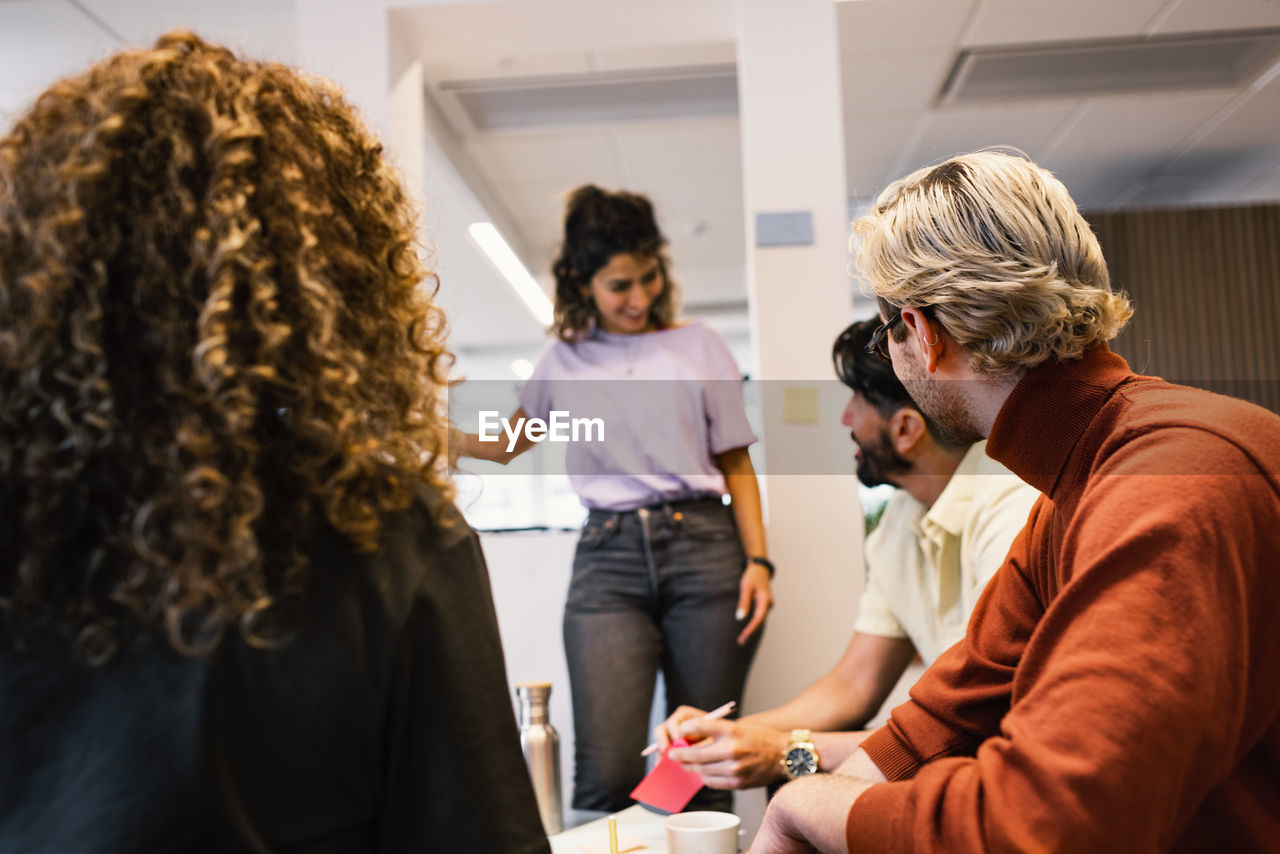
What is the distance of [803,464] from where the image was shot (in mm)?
2514

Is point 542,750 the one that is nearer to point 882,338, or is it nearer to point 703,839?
point 703,839

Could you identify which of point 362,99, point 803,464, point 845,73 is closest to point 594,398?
point 803,464

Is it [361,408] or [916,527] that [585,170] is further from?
[361,408]

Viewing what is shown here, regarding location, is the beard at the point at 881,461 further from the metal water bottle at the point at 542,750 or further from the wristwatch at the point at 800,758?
the metal water bottle at the point at 542,750

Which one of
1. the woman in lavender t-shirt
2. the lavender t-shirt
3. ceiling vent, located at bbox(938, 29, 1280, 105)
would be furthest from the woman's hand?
ceiling vent, located at bbox(938, 29, 1280, 105)

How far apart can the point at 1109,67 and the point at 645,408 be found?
247 cm

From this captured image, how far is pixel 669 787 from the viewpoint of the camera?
3.97ft

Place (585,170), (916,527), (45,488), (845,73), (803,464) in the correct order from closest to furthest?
(45,488) → (916,527) → (803,464) → (845,73) → (585,170)

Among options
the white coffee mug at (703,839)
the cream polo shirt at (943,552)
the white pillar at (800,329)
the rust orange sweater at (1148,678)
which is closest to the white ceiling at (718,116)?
the white pillar at (800,329)

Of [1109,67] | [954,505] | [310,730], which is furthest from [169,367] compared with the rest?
[1109,67]

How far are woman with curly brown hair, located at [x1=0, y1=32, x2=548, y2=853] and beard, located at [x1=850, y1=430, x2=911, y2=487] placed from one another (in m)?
1.17

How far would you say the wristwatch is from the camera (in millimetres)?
1340

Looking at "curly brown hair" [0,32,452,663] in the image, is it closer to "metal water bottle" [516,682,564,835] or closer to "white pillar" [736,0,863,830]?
"metal water bottle" [516,682,564,835]

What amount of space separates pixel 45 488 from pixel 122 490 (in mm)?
39
